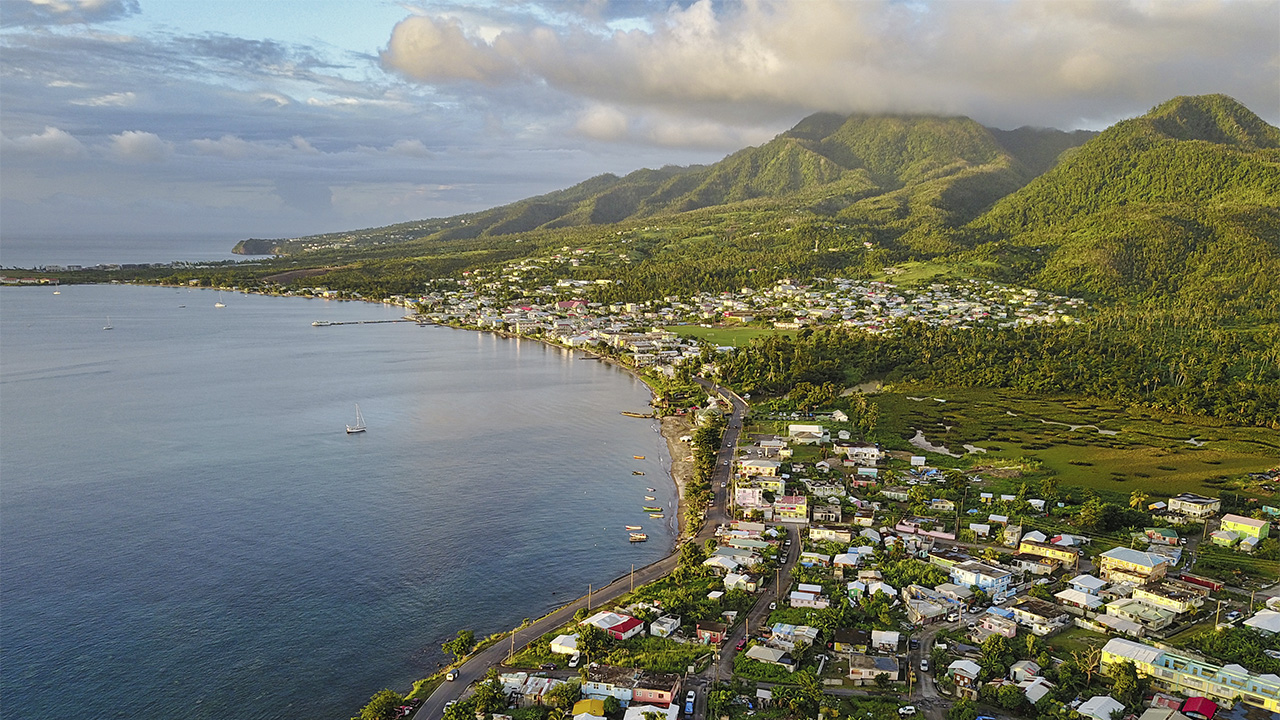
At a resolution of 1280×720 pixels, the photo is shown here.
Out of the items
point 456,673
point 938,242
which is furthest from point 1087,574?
point 938,242

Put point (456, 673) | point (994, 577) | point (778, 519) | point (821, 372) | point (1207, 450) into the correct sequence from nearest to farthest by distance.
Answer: point (456, 673) → point (994, 577) → point (778, 519) → point (1207, 450) → point (821, 372)

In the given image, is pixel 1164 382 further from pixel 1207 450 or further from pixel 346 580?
pixel 346 580

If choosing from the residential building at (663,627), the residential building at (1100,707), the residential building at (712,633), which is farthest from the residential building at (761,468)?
the residential building at (1100,707)

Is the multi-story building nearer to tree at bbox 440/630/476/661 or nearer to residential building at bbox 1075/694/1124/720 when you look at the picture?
residential building at bbox 1075/694/1124/720

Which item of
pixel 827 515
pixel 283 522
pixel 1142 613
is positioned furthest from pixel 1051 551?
pixel 283 522

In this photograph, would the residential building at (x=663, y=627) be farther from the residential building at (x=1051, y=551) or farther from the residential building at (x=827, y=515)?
the residential building at (x=1051, y=551)

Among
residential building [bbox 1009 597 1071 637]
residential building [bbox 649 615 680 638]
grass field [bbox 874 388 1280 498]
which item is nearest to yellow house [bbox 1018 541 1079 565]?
residential building [bbox 1009 597 1071 637]
